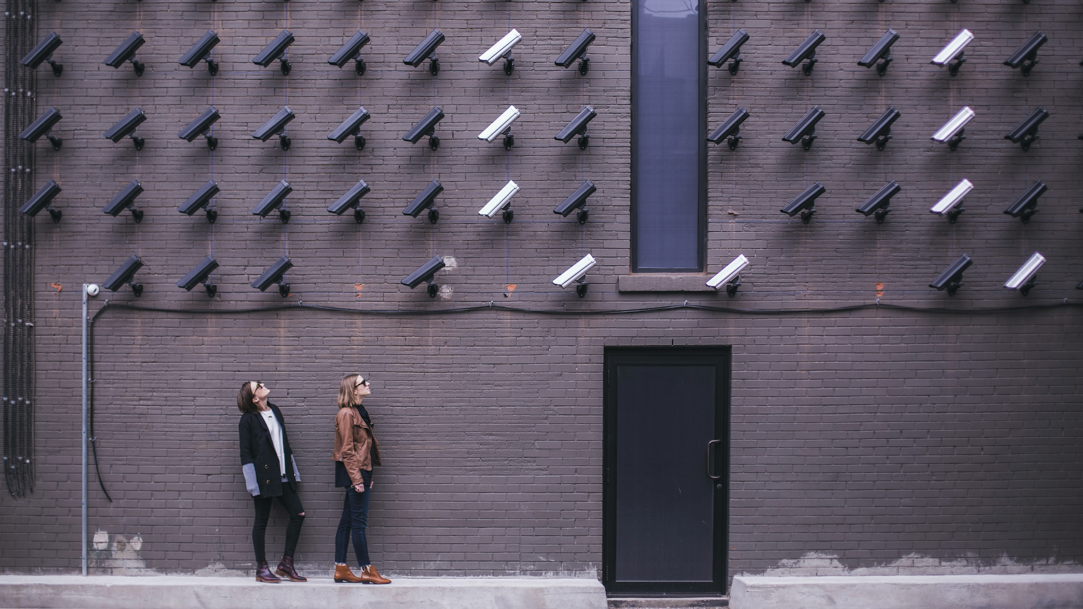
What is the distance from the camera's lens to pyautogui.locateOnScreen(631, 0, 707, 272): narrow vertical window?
23.2 feet

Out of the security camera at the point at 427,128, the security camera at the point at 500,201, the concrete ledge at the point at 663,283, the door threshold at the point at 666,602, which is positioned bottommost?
the door threshold at the point at 666,602

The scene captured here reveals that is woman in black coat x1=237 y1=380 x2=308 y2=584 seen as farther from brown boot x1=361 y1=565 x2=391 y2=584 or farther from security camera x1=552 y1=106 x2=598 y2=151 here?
security camera x1=552 y1=106 x2=598 y2=151

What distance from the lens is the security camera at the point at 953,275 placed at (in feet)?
22.1

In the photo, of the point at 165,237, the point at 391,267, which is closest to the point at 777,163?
the point at 391,267

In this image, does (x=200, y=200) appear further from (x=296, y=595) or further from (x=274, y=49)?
(x=296, y=595)

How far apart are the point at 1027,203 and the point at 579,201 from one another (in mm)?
4119

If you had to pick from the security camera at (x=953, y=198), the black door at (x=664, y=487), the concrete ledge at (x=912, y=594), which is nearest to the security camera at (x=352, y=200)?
the black door at (x=664, y=487)

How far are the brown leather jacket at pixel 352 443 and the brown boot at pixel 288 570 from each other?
105 cm

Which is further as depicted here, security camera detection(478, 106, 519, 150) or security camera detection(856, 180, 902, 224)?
security camera detection(856, 180, 902, 224)

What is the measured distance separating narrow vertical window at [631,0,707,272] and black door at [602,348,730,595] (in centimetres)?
110

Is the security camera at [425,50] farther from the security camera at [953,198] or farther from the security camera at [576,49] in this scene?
the security camera at [953,198]

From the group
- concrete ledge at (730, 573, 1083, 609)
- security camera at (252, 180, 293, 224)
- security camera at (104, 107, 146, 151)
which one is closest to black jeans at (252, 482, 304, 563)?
security camera at (252, 180, 293, 224)

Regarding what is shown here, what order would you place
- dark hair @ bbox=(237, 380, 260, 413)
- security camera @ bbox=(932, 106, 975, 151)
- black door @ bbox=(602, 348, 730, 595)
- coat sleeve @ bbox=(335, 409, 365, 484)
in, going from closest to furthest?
coat sleeve @ bbox=(335, 409, 365, 484) → dark hair @ bbox=(237, 380, 260, 413) → security camera @ bbox=(932, 106, 975, 151) → black door @ bbox=(602, 348, 730, 595)

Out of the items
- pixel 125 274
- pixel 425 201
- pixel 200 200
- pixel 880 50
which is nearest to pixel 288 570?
pixel 125 274
